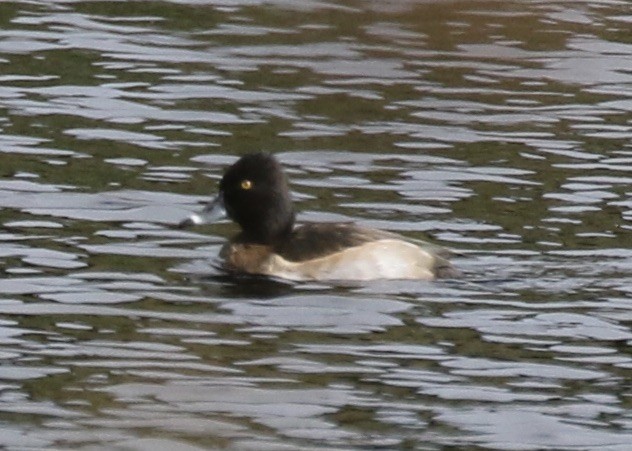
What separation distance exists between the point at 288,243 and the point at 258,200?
38 cm

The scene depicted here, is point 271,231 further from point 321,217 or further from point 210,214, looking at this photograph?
point 321,217

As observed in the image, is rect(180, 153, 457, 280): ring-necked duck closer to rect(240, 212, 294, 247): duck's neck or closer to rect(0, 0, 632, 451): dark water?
rect(240, 212, 294, 247): duck's neck

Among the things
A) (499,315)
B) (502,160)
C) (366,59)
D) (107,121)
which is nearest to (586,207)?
(502,160)

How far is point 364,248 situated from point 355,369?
2.14 m

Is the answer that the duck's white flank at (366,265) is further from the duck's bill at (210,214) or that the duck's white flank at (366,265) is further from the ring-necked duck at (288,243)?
the duck's bill at (210,214)

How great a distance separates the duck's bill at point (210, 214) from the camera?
530 inches

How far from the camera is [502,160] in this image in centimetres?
1566

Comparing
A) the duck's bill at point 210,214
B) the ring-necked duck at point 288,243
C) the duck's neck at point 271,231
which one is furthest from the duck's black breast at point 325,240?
the duck's bill at point 210,214

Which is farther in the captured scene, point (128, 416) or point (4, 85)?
point (4, 85)

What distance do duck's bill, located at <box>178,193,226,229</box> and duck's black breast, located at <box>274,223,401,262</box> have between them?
491 mm

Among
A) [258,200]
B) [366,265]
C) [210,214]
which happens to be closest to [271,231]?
[258,200]

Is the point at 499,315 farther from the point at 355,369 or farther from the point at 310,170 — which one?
the point at 310,170

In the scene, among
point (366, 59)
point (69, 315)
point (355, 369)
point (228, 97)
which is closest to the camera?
point (355, 369)

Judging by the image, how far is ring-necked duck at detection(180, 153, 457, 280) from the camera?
504 inches
